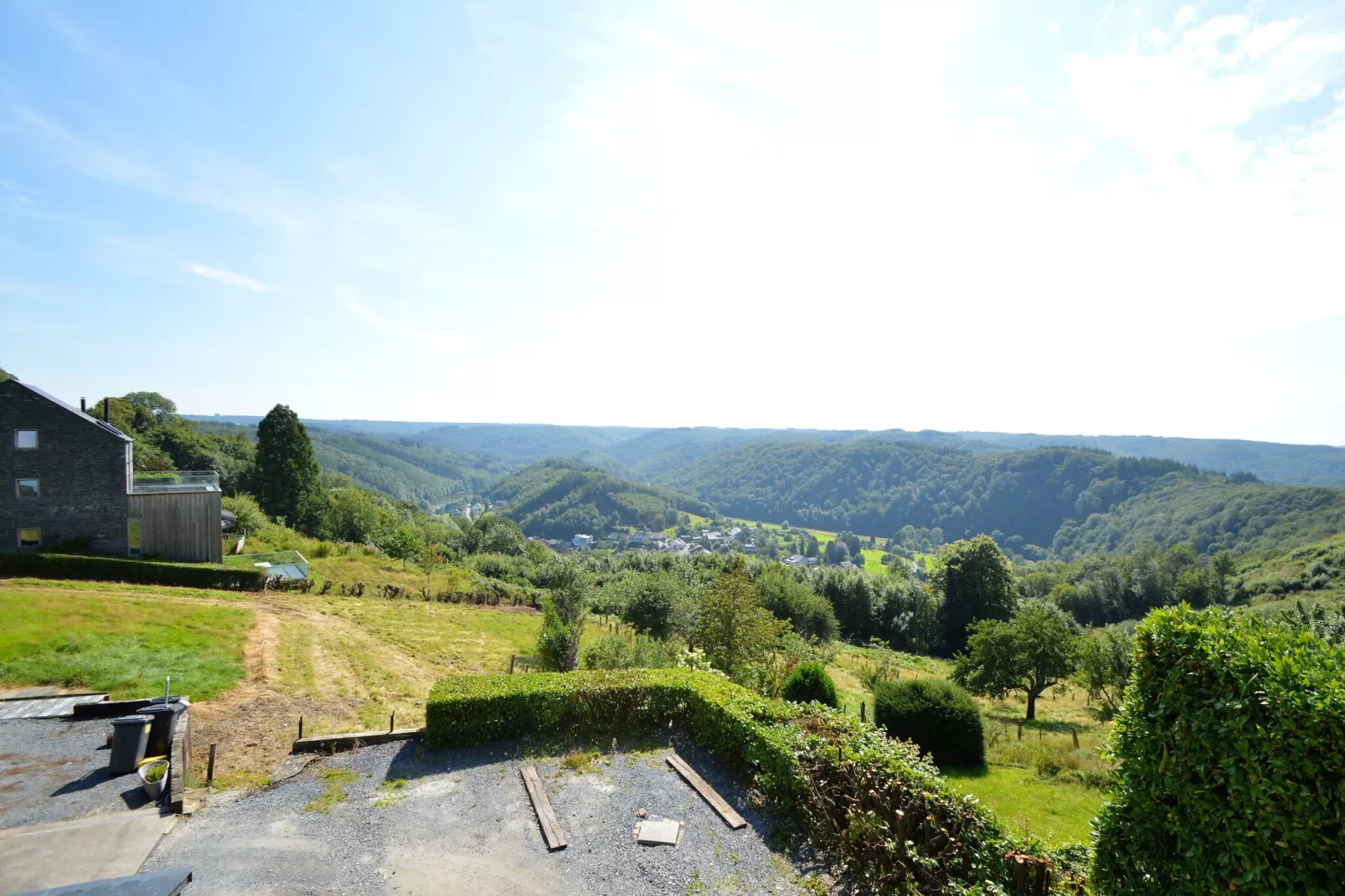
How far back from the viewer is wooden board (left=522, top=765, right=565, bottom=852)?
8.40 meters

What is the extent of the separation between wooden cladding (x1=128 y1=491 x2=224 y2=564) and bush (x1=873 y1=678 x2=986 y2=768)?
104ft

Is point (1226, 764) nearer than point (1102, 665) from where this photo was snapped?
Yes

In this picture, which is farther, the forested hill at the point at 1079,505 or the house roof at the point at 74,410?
the forested hill at the point at 1079,505

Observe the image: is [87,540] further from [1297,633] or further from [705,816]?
[1297,633]

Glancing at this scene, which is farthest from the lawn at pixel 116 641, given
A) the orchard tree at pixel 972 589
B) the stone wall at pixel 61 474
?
the orchard tree at pixel 972 589

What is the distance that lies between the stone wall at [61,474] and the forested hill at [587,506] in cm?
12970

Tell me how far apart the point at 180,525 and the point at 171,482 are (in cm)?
263

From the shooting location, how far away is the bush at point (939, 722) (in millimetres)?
16250

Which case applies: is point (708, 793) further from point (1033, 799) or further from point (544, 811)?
point (1033, 799)

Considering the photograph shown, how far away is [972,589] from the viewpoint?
1874 inches

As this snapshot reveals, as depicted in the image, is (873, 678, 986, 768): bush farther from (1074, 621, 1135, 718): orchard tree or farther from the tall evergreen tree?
the tall evergreen tree

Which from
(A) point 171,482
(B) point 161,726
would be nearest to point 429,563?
(A) point 171,482

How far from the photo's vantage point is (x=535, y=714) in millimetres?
12062

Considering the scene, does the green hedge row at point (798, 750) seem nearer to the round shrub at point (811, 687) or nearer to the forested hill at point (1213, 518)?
the round shrub at point (811, 687)
